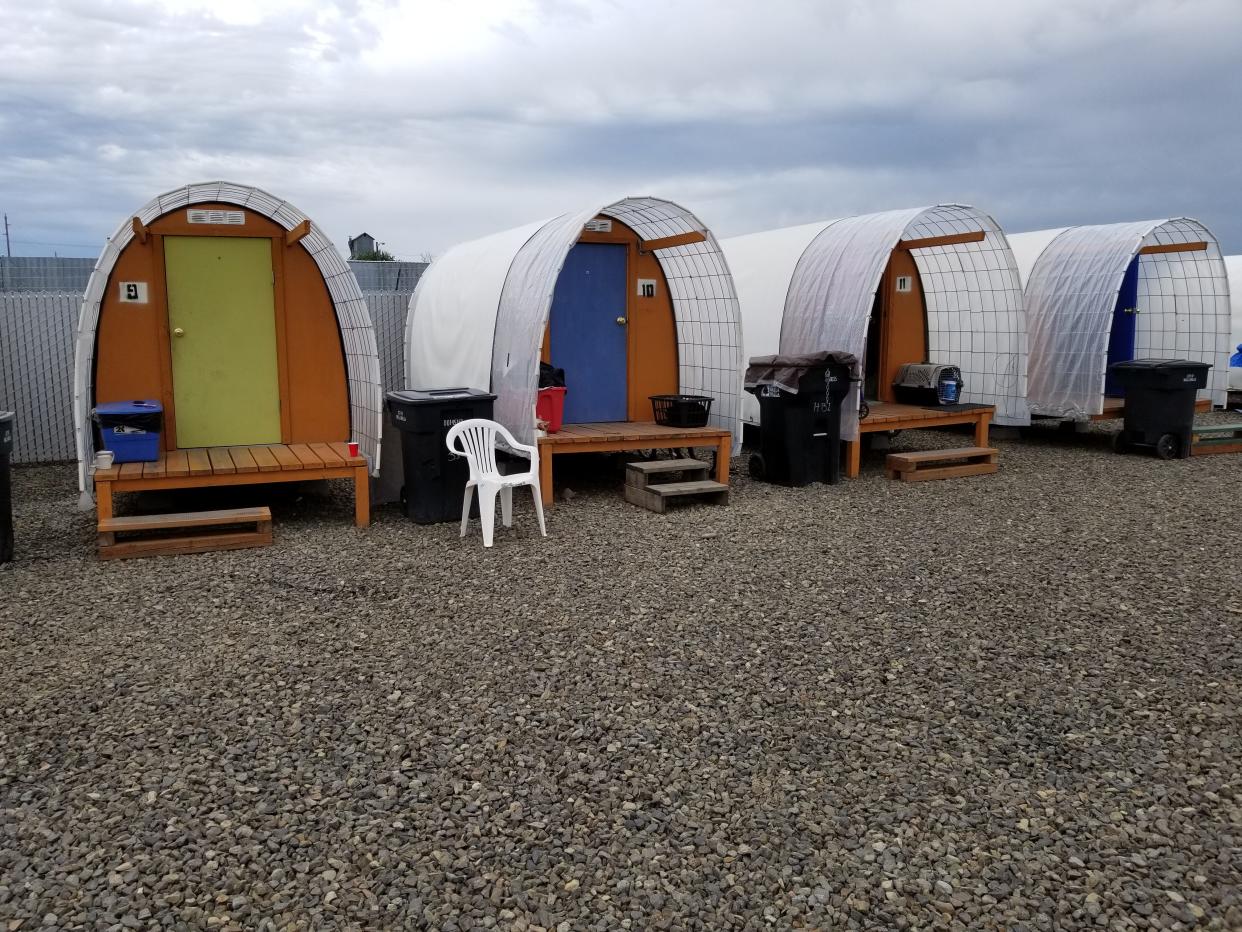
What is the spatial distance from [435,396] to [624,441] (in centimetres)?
175

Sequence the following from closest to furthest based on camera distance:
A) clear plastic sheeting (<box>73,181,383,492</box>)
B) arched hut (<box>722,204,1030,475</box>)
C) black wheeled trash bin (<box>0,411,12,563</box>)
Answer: black wheeled trash bin (<box>0,411,12,563</box>) < clear plastic sheeting (<box>73,181,383,492</box>) < arched hut (<box>722,204,1030,475</box>)

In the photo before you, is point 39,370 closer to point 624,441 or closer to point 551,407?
point 551,407

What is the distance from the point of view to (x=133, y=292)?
757cm

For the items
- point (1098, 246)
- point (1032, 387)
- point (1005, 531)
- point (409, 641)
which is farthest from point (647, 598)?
point (1098, 246)

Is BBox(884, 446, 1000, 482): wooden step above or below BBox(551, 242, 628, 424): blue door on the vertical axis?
below

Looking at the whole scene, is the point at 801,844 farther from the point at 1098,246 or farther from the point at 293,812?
the point at 1098,246

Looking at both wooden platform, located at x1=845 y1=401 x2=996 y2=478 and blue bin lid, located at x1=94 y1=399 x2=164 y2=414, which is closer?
blue bin lid, located at x1=94 y1=399 x2=164 y2=414

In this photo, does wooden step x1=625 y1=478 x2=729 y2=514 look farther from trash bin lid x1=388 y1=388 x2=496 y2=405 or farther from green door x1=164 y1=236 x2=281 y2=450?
green door x1=164 y1=236 x2=281 y2=450

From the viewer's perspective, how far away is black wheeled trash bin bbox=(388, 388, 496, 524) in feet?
23.6

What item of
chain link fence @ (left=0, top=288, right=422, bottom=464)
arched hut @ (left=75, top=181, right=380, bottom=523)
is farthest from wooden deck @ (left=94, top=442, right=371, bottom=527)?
chain link fence @ (left=0, top=288, right=422, bottom=464)

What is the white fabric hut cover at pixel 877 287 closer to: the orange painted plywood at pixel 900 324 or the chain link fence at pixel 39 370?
the orange painted plywood at pixel 900 324

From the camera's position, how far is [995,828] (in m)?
3.10

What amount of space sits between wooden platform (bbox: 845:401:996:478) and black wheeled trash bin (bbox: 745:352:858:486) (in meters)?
0.64

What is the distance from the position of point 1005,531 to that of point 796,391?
7.19 feet
